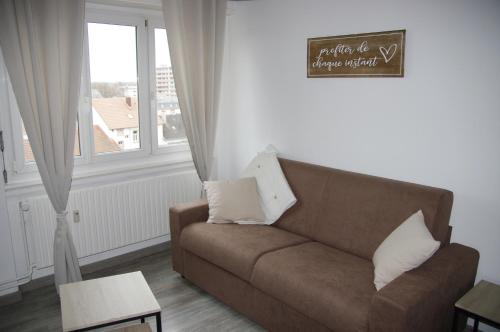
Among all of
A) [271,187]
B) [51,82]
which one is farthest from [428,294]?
[51,82]

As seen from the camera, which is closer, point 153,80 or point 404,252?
point 404,252

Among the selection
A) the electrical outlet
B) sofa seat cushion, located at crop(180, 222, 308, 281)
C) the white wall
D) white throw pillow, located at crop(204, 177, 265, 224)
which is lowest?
sofa seat cushion, located at crop(180, 222, 308, 281)

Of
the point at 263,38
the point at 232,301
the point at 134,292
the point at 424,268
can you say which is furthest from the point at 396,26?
the point at 134,292

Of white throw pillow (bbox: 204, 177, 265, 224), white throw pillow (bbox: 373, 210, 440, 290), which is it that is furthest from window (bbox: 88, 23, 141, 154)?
white throw pillow (bbox: 373, 210, 440, 290)

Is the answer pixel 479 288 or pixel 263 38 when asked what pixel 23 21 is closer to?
pixel 263 38

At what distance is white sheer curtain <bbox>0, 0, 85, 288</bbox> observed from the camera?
9.05 ft

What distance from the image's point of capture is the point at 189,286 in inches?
131

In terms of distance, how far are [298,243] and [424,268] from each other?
0.94 metres

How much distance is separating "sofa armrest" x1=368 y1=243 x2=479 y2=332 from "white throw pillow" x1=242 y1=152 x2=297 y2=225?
1224 mm

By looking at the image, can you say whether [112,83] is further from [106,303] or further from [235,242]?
[106,303]

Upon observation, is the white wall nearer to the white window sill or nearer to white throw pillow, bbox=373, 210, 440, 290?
white throw pillow, bbox=373, 210, 440, 290

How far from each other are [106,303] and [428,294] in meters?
1.69

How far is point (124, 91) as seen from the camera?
3689 millimetres

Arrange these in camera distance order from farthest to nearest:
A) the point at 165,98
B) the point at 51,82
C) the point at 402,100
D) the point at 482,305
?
the point at 165,98, the point at 51,82, the point at 402,100, the point at 482,305
